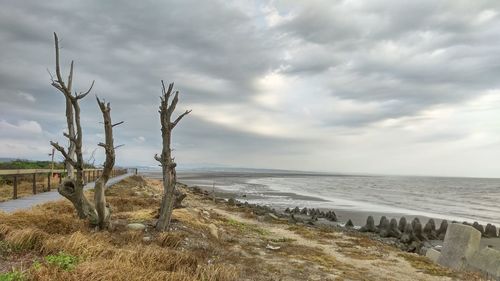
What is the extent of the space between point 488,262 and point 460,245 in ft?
3.44

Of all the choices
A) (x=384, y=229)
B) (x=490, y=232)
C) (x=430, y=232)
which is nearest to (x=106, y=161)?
(x=384, y=229)

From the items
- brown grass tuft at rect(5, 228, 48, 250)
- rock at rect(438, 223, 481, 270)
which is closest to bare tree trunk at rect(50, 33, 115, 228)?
brown grass tuft at rect(5, 228, 48, 250)

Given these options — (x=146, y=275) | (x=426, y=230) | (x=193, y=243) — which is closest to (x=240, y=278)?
(x=146, y=275)

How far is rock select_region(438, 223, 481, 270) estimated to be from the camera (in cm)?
1230

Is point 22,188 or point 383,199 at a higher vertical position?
point 22,188

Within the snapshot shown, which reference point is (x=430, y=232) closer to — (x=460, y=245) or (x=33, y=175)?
(x=460, y=245)

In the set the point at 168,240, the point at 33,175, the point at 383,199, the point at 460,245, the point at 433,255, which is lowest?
the point at 383,199

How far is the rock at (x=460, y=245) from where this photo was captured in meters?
12.3

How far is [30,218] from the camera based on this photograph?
977 centimetres

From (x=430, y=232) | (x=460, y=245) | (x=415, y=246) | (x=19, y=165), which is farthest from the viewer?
(x=19, y=165)

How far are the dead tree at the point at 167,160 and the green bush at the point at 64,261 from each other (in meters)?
4.50

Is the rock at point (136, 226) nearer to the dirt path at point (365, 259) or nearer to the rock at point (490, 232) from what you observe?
the dirt path at point (365, 259)

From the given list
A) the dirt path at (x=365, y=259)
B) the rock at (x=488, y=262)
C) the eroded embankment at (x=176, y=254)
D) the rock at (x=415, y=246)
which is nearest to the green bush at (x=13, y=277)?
the eroded embankment at (x=176, y=254)

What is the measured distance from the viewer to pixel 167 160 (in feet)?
38.4
